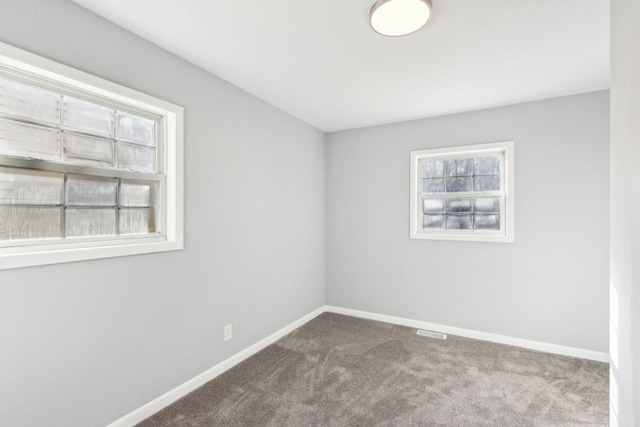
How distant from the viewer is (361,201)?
382 cm

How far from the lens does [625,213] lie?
4.11 feet

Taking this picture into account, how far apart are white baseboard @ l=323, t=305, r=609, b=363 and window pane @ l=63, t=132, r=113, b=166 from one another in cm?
313

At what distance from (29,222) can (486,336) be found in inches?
154

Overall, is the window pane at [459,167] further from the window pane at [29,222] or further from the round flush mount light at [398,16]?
the window pane at [29,222]

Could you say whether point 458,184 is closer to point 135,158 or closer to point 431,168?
point 431,168

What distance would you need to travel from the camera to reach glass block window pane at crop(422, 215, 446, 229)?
347 cm

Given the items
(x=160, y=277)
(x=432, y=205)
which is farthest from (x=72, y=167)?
(x=432, y=205)

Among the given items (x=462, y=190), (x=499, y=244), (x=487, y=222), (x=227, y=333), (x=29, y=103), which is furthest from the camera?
Result: (x=462, y=190)

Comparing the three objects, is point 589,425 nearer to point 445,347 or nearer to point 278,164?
point 445,347

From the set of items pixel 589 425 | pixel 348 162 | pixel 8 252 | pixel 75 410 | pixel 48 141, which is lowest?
pixel 589 425

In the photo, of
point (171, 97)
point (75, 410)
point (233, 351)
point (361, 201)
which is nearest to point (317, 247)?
point (361, 201)

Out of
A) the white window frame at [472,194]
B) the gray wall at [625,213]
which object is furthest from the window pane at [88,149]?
the white window frame at [472,194]

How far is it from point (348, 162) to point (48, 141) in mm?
3015

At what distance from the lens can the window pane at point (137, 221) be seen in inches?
75.3
